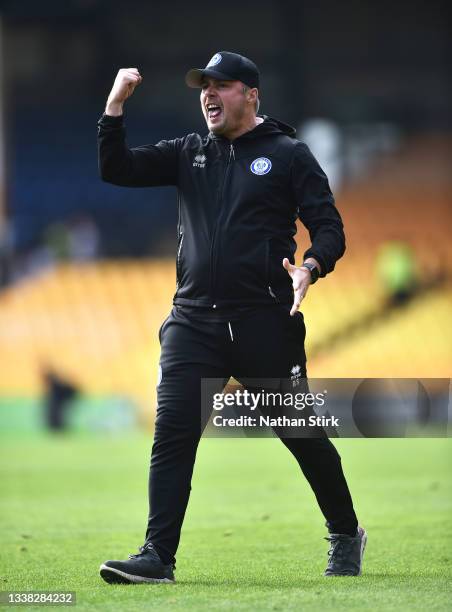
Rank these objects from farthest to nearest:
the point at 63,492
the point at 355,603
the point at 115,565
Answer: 1. the point at 63,492
2. the point at 115,565
3. the point at 355,603

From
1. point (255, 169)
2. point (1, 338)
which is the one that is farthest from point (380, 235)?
point (255, 169)

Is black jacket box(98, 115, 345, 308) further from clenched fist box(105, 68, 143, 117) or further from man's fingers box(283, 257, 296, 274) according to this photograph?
man's fingers box(283, 257, 296, 274)

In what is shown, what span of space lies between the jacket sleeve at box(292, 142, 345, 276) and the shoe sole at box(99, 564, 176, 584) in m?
1.37

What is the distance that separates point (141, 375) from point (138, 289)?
6.54 ft

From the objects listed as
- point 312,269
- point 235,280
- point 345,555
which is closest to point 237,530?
point 345,555

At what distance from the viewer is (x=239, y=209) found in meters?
5.03

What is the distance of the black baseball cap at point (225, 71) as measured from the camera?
509 centimetres

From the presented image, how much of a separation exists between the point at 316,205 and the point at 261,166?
0.28 metres

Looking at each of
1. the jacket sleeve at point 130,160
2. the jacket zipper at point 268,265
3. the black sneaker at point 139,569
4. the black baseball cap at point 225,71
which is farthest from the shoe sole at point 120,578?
the black baseball cap at point 225,71

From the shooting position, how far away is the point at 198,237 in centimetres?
507

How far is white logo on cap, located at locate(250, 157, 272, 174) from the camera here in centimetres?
509

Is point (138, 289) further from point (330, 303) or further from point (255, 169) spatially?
point (255, 169)

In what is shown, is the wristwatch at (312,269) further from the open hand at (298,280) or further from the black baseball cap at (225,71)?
the black baseball cap at (225,71)

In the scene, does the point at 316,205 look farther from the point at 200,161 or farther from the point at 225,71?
the point at 225,71
